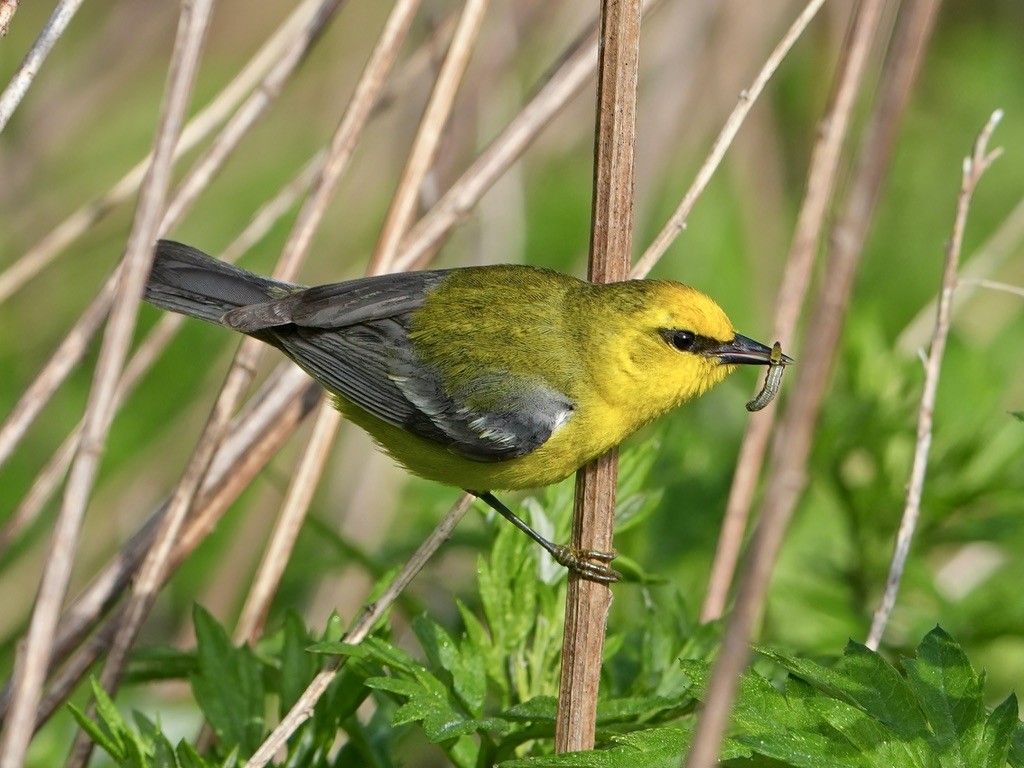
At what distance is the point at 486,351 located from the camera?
9.28 feet

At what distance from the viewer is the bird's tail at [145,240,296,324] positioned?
2.88 meters

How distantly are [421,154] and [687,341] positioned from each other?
817 mm

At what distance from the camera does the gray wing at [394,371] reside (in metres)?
2.69

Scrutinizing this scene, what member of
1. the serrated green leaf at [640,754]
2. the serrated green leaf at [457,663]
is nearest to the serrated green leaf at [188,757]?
the serrated green leaf at [457,663]

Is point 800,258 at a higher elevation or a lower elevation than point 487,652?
higher

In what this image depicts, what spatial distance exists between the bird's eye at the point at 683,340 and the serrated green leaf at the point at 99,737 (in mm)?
1457

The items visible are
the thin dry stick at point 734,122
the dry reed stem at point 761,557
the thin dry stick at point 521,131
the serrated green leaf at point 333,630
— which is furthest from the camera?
the thin dry stick at point 521,131

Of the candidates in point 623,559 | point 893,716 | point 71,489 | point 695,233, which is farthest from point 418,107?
point 893,716

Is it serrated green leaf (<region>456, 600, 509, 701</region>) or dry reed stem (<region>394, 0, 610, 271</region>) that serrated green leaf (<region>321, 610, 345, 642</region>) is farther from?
dry reed stem (<region>394, 0, 610, 271</region>)

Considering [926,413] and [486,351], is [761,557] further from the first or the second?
[486,351]

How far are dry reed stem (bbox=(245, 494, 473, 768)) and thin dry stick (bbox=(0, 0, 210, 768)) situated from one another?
0.40 meters

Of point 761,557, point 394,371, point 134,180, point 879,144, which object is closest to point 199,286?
point 134,180

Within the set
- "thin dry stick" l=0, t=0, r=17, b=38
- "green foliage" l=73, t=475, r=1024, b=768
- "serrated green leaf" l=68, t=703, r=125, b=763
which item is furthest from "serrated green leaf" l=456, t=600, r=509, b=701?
"thin dry stick" l=0, t=0, r=17, b=38

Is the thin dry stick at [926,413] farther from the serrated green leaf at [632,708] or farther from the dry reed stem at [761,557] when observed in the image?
the dry reed stem at [761,557]
